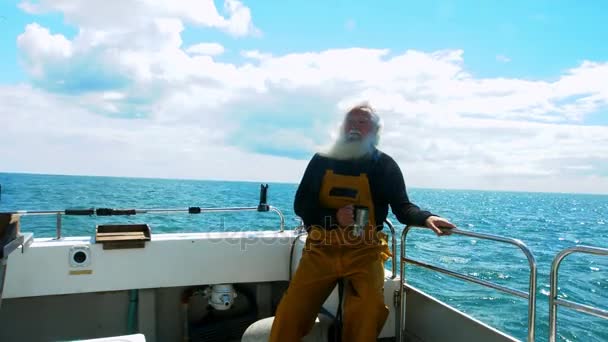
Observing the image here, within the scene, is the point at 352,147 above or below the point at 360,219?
above

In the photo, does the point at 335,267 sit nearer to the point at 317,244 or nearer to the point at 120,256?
the point at 317,244

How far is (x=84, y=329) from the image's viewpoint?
3463mm

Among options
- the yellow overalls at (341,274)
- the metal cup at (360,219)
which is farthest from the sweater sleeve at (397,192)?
the metal cup at (360,219)

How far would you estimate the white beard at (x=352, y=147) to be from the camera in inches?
101

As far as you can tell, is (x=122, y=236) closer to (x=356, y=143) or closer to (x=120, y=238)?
(x=120, y=238)

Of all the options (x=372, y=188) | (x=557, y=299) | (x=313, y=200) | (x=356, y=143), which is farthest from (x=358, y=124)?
(x=557, y=299)

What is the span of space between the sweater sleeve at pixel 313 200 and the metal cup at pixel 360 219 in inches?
7.6

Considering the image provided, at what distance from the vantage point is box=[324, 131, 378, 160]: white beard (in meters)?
2.56

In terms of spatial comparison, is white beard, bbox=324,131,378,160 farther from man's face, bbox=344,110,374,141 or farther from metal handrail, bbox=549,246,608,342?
metal handrail, bbox=549,246,608,342

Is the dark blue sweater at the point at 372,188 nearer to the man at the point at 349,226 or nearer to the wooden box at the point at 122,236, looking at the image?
the man at the point at 349,226

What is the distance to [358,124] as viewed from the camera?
2549 mm

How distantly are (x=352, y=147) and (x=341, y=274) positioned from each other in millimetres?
666

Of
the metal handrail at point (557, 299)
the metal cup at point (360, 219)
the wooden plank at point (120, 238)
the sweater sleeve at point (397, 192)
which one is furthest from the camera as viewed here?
the wooden plank at point (120, 238)

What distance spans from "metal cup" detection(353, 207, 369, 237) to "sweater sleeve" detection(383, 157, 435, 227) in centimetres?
25
